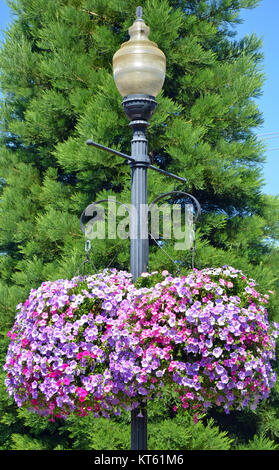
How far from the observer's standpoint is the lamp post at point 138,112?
9.78 feet

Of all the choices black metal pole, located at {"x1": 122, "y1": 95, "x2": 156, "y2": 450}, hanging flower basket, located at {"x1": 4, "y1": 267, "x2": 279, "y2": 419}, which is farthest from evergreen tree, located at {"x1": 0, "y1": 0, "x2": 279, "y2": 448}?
hanging flower basket, located at {"x1": 4, "y1": 267, "x2": 279, "y2": 419}

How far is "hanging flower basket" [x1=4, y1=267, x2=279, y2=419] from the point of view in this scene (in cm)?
263

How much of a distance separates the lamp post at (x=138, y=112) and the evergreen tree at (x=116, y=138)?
2074mm

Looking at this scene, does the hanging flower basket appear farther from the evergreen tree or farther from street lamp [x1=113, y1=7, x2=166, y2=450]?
the evergreen tree

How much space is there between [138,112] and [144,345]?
1.49m

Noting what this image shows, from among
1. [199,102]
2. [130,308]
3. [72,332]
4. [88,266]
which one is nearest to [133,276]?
[130,308]

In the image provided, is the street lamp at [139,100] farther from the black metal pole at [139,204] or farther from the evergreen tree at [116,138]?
the evergreen tree at [116,138]

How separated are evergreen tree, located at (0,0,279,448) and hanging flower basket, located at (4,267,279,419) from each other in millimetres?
2280

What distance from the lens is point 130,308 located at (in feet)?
9.04

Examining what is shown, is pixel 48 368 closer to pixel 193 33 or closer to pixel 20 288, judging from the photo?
pixel 20 288

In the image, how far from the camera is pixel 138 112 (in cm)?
310

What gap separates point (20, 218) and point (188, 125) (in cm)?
258

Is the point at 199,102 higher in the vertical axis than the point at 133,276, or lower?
higher

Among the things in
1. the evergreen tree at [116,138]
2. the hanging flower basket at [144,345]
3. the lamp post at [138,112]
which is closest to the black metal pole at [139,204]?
the lamp post at [138,112]
